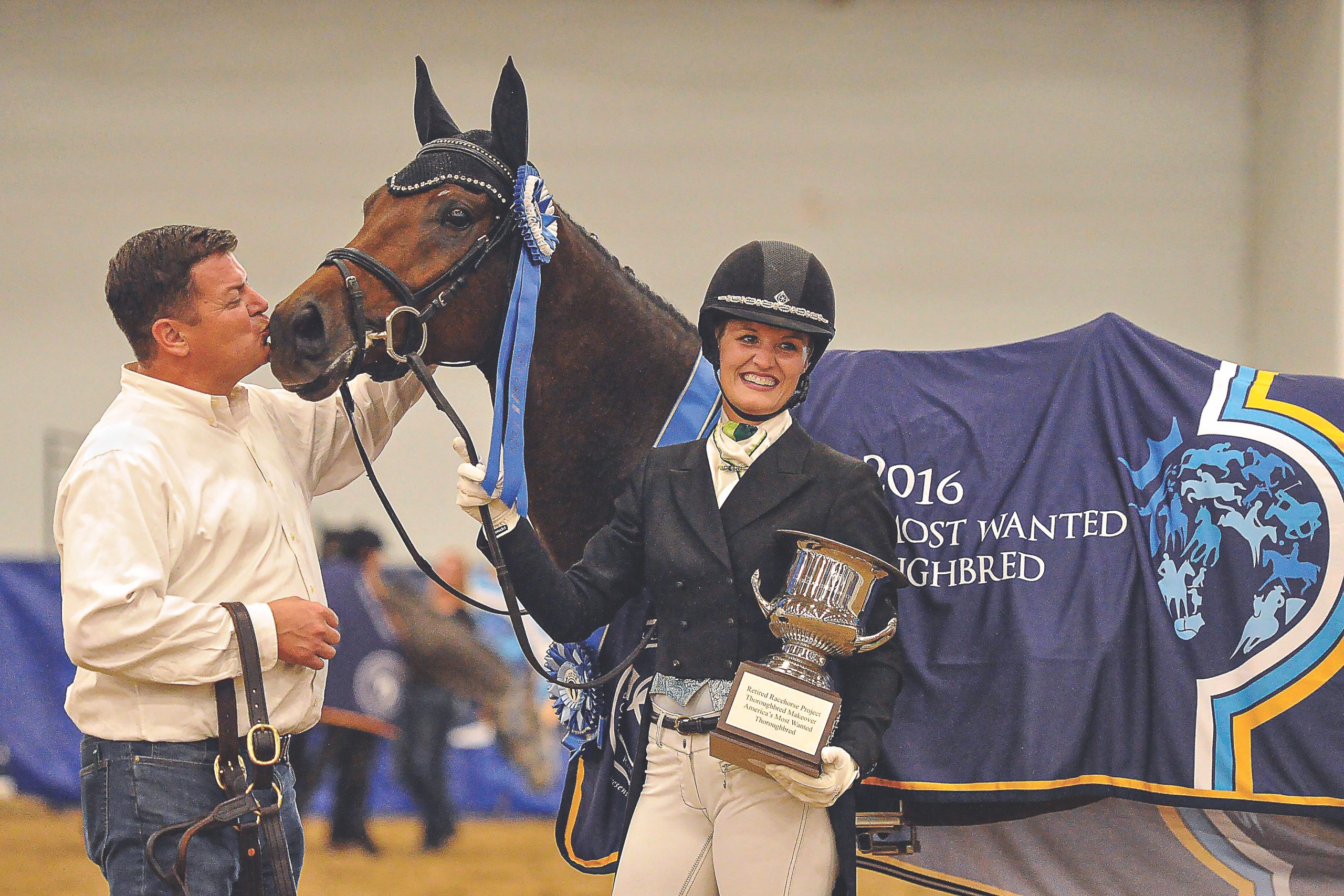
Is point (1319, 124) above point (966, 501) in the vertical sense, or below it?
above

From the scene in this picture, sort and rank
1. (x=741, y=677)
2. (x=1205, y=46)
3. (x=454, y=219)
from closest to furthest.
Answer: (x=741, y=677)
(x=454, y=219)
(x=1205, y=46)

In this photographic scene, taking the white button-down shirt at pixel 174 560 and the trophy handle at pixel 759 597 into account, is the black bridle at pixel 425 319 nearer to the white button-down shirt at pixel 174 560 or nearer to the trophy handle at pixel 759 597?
the white button-down shirt at pixel 174 560

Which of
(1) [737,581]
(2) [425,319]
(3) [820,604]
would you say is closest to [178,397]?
(2) [425,319]

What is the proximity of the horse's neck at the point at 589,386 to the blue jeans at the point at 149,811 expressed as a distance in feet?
2.11

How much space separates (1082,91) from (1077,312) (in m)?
1.02

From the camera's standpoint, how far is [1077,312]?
16.8ft

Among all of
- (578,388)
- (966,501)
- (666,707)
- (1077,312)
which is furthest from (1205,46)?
(666,707)

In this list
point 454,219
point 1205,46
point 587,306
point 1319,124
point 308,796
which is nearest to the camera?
point 454,219

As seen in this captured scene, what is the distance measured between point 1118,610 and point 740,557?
2.46ft

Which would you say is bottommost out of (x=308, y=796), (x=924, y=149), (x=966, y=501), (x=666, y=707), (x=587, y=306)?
(x=308, y=796)

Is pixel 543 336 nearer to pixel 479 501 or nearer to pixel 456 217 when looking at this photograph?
pixel 456 217

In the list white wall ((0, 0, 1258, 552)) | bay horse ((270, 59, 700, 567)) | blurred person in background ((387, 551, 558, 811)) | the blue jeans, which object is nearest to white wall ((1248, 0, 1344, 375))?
white wall ((0, 0, 1258, 552))

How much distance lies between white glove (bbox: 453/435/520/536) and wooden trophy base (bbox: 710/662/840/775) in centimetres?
39

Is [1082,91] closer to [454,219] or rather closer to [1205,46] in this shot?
[1205,46]
